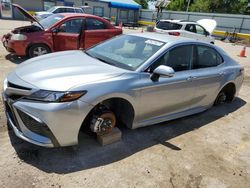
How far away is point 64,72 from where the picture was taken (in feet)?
9.36

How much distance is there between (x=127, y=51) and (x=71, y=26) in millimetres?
4092

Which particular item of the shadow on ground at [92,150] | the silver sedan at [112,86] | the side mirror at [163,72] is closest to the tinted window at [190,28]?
the silver sedan at [112,86]

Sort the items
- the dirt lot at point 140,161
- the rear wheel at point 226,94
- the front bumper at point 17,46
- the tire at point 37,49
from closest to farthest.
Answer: the dirt lot at point 140,161
the rear wheel at point 226,94
the front bumper at point 17,46
the tire at point 37,49

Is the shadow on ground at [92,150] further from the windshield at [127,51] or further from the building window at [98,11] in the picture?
the building window at [98,11]

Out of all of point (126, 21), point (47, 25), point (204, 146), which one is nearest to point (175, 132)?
point (204, 146)

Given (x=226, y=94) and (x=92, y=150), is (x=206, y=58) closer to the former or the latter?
(x=226, y=94)

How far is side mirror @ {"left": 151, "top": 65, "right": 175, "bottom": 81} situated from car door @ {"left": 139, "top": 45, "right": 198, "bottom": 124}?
0.09 meters

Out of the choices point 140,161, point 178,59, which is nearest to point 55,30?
point 178,59

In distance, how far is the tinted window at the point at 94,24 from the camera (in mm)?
7412

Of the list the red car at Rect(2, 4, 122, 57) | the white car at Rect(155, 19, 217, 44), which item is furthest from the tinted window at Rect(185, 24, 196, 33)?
the red car at Rect(2, 4, 122, 57)

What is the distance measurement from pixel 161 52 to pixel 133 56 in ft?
1.41

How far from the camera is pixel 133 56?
351cm

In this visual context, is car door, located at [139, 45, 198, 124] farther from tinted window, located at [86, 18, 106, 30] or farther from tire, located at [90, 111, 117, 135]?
tinted window, located at [86, 18, 106, 30]

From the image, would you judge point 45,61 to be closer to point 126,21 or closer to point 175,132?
point 175,132
